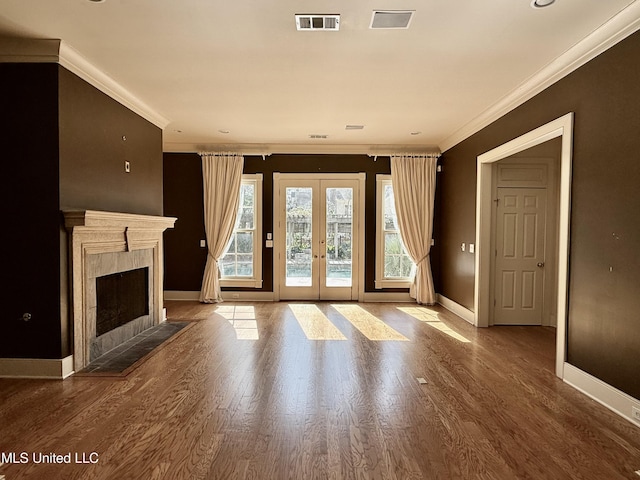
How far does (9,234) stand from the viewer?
3.64 m

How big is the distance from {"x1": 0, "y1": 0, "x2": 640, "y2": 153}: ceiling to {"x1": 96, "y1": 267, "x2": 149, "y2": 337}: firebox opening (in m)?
2.17

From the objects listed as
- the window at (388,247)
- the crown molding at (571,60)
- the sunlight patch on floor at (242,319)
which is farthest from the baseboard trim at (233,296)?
the crown molding at (571,60)

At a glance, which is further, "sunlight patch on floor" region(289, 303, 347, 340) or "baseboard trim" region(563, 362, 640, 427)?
"sunlight patch on floor" region(289, 303, 347, 340)

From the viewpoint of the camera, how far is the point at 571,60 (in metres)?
3.60

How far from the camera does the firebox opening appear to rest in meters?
4.29

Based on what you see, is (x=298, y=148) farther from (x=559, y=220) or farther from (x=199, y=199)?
(x=559, y=220)

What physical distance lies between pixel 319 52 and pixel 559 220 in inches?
159

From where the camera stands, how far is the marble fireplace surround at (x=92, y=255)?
3.74 metres

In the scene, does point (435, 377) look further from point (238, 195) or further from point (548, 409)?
point (238, 195)

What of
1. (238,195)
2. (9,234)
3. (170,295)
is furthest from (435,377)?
(170,295)

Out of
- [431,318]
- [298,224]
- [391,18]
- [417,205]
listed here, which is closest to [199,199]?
[298,224]

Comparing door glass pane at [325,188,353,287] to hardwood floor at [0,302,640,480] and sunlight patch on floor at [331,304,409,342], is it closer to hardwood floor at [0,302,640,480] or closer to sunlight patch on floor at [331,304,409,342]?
sunlight patch on floor at [331,304,409,342]

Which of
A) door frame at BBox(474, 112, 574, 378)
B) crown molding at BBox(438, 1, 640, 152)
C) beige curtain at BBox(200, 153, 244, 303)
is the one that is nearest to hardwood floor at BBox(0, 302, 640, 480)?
door frame at BBox(474, 112, 574, 378)

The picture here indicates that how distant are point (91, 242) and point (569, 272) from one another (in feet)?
14.9
